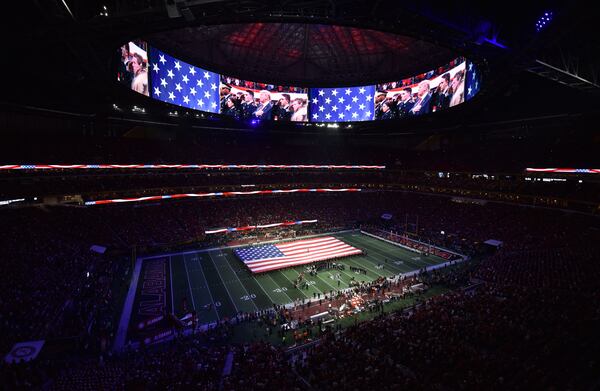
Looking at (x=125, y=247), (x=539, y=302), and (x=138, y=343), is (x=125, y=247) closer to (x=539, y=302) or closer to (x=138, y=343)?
(x=138, y=343)

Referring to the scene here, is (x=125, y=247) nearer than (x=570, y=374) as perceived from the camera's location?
No

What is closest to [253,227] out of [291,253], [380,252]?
[291,253]

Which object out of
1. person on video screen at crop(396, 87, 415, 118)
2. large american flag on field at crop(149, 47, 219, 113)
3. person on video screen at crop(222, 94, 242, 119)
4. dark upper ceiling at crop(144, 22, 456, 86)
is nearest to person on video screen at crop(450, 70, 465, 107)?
dark upper ceiling at crop(144, 22, 456, 86)

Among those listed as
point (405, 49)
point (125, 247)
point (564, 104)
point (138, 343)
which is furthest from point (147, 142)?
point (564, 104)

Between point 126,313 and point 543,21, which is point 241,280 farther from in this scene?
point 543,21

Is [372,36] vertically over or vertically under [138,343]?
over

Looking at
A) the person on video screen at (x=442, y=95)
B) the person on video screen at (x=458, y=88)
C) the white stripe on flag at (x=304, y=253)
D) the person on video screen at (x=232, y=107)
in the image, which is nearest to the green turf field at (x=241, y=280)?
the white stripe on flag at (x=304, y=253)

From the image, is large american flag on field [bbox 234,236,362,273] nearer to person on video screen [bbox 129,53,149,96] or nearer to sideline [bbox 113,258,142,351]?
sideline [bbox 113,258,142,351]
